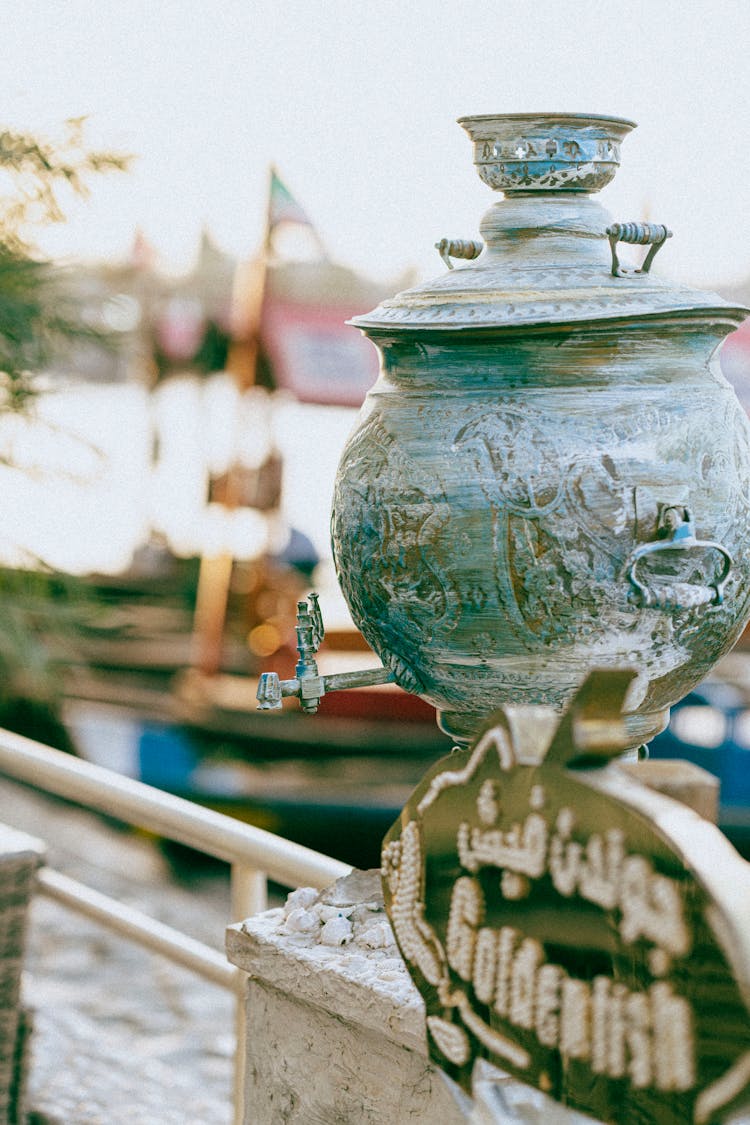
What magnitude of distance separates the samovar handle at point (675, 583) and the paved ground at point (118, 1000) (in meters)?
1.93

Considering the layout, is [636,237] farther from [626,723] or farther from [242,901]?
[242,901]

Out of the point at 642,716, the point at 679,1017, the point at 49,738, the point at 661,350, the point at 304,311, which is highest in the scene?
the point at 304,311

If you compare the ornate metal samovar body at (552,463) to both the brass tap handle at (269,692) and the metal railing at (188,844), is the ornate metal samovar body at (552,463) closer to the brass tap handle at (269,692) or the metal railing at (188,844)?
the brass tap handle at (269,692)

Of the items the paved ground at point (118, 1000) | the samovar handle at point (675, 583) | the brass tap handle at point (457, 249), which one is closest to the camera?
the samovar handle at point (675, 583)

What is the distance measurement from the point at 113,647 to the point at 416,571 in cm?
926

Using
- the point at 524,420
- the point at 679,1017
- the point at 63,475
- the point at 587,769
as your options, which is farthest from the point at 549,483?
the point at 63,475

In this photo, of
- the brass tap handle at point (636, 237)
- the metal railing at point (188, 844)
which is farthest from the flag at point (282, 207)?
the brass tap handle at point (636, 237)

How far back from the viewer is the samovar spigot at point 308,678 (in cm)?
164

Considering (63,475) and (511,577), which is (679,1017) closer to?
(511,577)

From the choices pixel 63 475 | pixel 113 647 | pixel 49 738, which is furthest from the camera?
pixel 113 647

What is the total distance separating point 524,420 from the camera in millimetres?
1510

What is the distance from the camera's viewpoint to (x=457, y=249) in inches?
70.0

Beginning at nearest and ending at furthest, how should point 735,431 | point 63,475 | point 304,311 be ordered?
1. point 735,431
2. point 63,475
3. point 304,311

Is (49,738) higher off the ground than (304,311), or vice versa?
(304,311)
